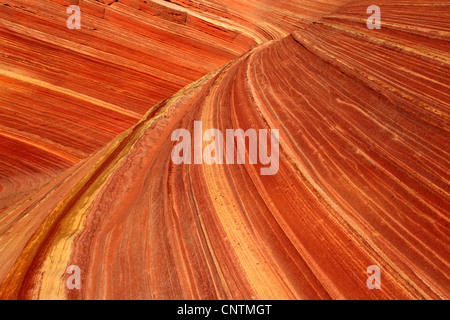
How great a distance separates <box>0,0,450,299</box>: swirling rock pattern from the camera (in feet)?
5.65

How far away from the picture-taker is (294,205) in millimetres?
2020

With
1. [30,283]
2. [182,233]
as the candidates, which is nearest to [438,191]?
[182,233]

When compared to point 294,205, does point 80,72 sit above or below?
above

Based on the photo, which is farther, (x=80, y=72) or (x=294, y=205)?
(x=80, y=72)

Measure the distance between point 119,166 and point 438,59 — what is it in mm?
2647

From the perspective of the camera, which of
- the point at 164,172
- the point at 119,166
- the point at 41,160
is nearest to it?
the point at 164,172

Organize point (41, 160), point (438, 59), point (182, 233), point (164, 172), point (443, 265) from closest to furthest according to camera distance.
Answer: point (443, 265)
point (182, 233)
point (438, 59)
point (164, 172)
point (41, 160)

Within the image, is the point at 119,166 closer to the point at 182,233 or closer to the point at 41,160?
Result: the point at 182,233

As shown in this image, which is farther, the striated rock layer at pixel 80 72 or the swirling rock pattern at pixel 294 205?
the striated rock layer at pixel 80 72

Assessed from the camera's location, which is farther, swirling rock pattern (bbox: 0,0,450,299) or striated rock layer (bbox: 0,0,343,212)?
striated rock layer (bbox: 0,0,343,212)

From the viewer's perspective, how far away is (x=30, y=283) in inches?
73.1

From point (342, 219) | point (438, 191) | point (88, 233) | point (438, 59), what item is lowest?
point (88, 233)

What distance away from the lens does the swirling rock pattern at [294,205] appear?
1724 millimetres
